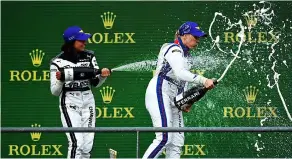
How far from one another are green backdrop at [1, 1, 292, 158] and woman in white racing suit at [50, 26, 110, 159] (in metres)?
2.01

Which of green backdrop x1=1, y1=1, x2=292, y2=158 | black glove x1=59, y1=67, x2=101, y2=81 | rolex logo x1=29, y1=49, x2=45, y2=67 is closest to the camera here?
black glove x1=59, y1=67, x2=101, y2=81

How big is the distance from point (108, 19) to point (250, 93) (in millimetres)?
1779

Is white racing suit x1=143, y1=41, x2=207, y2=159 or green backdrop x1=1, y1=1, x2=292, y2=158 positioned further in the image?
green backdrop x1=1, y1=1, x2=292, y2=158

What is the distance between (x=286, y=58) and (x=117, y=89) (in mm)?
1907

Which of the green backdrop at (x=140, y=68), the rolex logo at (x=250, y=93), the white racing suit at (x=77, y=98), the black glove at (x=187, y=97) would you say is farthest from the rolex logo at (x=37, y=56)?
the black glove at (x=187, y=97)

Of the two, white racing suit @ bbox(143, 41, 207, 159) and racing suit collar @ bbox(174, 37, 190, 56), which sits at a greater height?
racing suit collar @ bbox(174, 37, 190, 56)

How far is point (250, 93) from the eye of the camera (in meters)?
13.6

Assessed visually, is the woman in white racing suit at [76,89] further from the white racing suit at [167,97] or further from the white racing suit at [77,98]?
the white racing suit at [167,97]

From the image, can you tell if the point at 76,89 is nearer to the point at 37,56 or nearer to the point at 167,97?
the point at 167,97

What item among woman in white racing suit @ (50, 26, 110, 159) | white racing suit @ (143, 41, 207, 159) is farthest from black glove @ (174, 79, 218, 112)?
woman in white racing suit @ (50, 26, 110, 159)

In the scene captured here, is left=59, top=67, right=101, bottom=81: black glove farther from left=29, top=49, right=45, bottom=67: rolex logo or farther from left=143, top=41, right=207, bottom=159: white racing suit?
left=29, top=49, right=45, bottom=67: rolex logo

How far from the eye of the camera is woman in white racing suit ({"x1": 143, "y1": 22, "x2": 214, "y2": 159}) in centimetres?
1130

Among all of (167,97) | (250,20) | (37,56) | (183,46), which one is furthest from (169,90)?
(37,56)

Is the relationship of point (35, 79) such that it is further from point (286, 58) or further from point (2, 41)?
point (286, 58)
